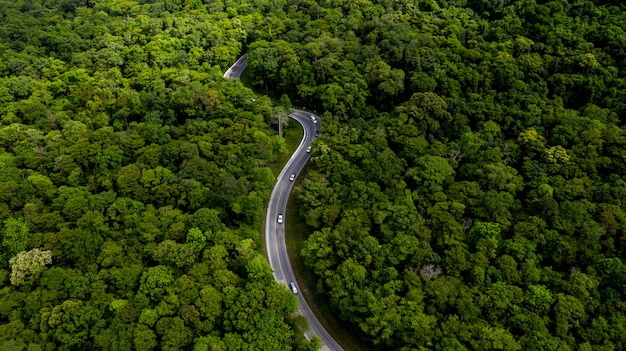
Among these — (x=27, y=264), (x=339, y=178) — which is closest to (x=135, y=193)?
(x=27, y=264)

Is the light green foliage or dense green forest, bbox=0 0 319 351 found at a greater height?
dense green forest, bbox=0 0 319 351

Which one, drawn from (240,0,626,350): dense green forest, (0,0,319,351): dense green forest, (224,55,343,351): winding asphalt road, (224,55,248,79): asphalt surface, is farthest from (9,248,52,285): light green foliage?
(224,55,248,79): asphalt surface

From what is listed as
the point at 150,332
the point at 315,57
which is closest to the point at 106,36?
the point at 315,57

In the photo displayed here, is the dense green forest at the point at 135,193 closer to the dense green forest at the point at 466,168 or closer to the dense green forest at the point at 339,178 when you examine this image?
the dense green forest at the point at 339,178

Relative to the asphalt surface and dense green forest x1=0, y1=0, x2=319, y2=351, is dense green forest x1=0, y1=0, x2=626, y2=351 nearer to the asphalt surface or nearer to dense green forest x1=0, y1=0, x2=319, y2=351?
dense green forest x1=0, y1=0, x2=319, y2=351

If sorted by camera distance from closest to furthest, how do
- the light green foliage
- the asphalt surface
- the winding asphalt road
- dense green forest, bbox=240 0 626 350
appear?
dense green forest, bbox=240 0 626 350 < the light green foliage < the winding asphalt road < the asphalt surface

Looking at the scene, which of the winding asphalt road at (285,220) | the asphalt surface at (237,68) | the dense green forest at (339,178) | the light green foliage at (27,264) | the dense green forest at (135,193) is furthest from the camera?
the asphalt surface at (237,68)

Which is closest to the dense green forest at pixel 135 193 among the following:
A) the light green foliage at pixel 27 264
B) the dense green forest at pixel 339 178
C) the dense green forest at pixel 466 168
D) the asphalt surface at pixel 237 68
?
the light green foliage at pixel 27 264

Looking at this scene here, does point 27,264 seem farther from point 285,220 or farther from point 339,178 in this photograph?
point 339,178
